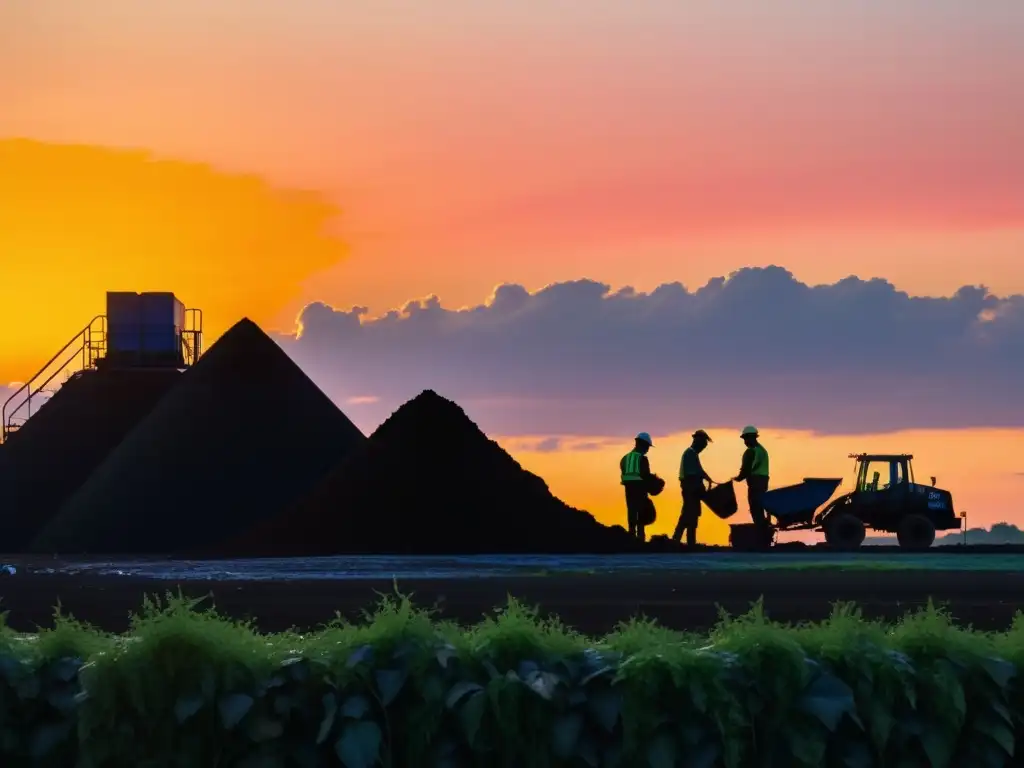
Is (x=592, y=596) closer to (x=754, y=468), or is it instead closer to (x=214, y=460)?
(x=754, y=468)

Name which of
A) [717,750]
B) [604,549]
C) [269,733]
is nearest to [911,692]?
[717,750]

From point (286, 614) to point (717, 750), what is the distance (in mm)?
12372

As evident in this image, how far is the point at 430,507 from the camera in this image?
4188 centimetres

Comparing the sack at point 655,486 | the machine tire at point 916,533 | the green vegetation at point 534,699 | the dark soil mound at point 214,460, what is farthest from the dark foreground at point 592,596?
the dark soil mound at point 214,460

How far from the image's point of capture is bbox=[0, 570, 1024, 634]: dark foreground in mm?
19141

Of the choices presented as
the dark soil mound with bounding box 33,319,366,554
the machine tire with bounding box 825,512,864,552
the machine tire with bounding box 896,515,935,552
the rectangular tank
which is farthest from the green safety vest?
the rectangular tank

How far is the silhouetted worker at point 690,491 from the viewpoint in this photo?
1657 inches

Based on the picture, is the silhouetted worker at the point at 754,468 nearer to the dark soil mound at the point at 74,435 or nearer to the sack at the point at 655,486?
the sack at the point at 655,486

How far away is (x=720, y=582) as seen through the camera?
2597 centimetres

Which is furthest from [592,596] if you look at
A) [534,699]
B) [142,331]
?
[142,331]

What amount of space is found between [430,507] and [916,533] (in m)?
13.3

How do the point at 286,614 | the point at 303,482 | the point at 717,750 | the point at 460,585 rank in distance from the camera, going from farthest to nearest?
the point at 303,482, the point at 460,585, the point at 286,614, the point at 717,750

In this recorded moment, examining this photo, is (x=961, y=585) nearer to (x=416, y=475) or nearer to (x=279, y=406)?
(x=416, y=475)

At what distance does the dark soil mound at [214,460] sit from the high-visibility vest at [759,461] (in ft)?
73.7
